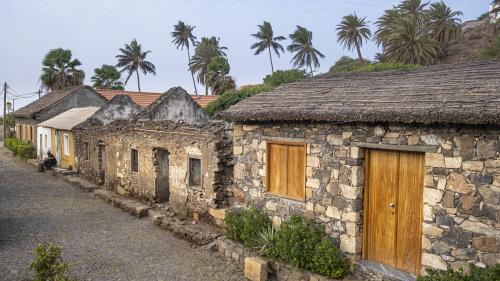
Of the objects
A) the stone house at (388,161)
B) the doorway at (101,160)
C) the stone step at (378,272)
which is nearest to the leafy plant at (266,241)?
the stone house at (388,161)

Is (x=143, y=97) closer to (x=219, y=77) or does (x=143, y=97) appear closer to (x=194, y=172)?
(x=219, y=77)

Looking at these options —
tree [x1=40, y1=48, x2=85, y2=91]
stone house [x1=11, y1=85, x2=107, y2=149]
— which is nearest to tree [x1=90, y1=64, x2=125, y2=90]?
tree [x1=40, y1=48, x2=85, y2=91]

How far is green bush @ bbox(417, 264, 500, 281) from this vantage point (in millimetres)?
5000

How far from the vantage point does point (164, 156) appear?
13258 millimetres

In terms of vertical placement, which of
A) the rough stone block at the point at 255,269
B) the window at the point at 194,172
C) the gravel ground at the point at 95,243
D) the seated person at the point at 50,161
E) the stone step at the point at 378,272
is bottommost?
the gravel ground at the point at 95,243

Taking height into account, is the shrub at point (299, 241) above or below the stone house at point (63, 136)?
below

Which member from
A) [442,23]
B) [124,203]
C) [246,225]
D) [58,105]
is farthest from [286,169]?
[442,23]

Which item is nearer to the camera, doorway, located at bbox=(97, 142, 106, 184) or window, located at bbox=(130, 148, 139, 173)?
window, located at bbox=(130, 148, 139, 173)

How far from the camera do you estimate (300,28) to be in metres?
51.8

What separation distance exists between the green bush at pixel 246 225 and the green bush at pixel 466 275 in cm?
340

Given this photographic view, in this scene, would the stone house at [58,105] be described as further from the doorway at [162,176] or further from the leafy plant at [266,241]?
the leafy plant at [266,241]

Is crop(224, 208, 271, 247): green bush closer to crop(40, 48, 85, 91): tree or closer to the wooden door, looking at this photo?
the wooden door

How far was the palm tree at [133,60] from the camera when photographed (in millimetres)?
54094

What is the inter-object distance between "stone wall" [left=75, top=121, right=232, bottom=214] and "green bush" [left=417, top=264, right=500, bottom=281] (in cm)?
585
